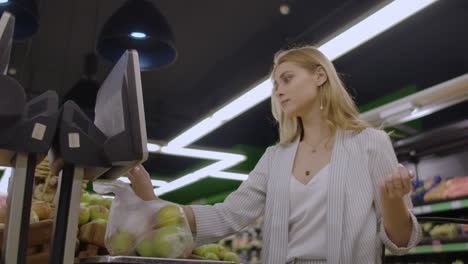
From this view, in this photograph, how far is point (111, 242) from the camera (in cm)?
154

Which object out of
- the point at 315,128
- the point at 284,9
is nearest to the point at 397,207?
the point at 315,128

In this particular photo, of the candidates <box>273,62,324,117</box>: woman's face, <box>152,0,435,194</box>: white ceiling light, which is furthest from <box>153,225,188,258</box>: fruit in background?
<box>152,0,435,194</box>: white ceiling light

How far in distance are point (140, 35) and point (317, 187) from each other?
2409 millimetres

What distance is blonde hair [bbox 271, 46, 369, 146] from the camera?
196 cm

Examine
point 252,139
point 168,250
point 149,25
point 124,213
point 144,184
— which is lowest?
point 168,250

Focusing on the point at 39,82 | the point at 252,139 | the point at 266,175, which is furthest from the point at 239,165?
the point at 266,175

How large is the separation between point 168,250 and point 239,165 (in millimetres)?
9864

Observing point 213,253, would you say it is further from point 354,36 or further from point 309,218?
point 354,36

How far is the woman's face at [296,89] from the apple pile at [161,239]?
63 cm

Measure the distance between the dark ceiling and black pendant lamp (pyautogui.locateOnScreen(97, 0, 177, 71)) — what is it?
1.40 m

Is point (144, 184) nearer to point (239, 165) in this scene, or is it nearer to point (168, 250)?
point (168, 250)

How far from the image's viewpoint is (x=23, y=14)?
389cm

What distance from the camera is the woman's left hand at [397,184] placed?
152 cm

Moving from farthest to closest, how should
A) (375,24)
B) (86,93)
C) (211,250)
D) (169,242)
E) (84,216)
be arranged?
(86,93), (375,24), (211,250), (84,216), (169,242)
